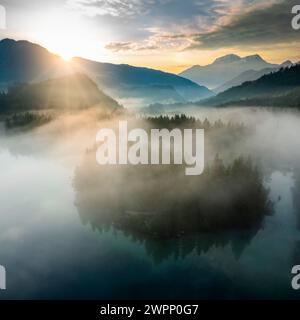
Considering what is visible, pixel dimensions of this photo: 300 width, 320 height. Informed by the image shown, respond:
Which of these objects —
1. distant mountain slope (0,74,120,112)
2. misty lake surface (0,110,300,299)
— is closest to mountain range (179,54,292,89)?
misty lake surface (0,110,300,299)

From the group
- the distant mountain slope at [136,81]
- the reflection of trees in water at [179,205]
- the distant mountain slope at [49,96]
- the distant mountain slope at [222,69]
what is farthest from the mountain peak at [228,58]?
the distant mountain slope at [49,96]

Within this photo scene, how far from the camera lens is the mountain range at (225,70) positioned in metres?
6.23

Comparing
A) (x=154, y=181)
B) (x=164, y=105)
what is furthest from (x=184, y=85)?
(x=154, y=181)

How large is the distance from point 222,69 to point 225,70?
0.41ft

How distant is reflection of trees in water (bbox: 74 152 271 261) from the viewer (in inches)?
378

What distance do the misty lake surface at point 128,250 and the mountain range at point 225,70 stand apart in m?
3.04

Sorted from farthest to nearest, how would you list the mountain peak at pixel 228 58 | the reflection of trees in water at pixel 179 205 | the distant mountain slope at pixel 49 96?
the distant mountain slope at pixel 49 96 → the reflection of trees in water at pixel 179 205 → the mountain peak at pixel 228 58

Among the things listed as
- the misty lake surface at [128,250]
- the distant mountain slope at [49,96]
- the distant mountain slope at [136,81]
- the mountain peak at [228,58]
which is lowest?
the misty lake surface at [128,250]

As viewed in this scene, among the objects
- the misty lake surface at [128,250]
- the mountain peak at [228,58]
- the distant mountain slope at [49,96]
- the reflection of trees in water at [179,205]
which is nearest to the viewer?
the mountain peak at [228,58]

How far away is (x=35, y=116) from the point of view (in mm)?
17188

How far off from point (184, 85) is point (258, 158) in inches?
276

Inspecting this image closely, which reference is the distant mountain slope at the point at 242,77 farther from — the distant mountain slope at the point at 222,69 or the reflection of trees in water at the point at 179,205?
the reflection of trees in water at the point at 179,205

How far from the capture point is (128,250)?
29.2ft
